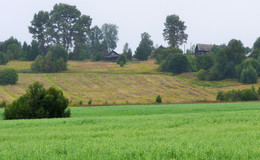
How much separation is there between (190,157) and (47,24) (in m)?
125

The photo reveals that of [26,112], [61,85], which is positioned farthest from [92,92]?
[26,112]

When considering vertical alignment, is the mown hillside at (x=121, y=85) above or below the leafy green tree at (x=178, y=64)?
below

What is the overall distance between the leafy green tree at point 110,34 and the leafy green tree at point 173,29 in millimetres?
48871

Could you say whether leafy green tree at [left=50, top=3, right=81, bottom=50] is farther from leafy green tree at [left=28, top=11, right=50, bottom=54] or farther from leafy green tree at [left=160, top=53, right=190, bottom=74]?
leafy green tree at [left=160, top=53, right=190, bottom=74]

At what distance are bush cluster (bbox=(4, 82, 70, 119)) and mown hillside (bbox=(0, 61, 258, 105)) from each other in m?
27.2

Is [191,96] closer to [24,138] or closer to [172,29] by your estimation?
[24,138]

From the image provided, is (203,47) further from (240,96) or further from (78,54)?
(240,96)

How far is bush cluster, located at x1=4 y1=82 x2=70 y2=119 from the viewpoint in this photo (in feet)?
77.6

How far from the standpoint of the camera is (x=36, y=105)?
2420 centimetres

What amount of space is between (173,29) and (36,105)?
114 meters

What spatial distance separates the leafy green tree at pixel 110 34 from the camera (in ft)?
576

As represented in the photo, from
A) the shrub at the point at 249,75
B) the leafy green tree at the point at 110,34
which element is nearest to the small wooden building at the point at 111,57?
the leafy green tree at the point at 110,34

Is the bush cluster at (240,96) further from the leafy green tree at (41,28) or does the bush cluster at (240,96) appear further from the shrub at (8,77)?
the leafy green tree at (41,28)

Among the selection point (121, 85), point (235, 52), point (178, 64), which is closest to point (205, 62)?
point (178, 64)
